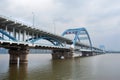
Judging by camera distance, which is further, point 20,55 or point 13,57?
point 13,57

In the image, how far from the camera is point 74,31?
165625 mm

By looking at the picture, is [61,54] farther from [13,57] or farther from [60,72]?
[60,72]

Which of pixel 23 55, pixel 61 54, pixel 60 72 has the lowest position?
pixel 60 72

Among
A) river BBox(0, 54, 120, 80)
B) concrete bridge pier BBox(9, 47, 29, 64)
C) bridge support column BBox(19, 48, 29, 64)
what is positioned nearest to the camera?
river BBox(0, 54, 120, 80)

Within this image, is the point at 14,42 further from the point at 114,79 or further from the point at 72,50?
the point at 72,50

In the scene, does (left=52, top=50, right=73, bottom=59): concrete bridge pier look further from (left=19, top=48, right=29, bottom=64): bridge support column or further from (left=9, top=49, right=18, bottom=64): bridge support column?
(left=19, top=48, right=29, bottom=64): bridge support column

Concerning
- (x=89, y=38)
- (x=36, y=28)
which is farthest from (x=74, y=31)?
(x=36, y=28)

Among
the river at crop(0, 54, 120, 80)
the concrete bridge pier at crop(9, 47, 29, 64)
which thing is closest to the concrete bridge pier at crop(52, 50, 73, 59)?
the concrete bridge pier at crop(9, 47, 29, 64)

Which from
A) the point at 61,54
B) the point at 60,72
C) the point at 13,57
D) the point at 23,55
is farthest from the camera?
the point at 61,54

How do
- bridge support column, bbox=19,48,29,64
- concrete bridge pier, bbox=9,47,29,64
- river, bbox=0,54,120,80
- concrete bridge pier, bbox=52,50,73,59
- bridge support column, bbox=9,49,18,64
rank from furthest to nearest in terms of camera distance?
concrete bridge pier, bbox=52,50,73,59 → bridge support column, bbox=9,49,18,64 → concrete bridge pier, bbox=9,47,29,64 → bridge support column, bbox=19,48,29,64 → river, bbox=0,54,120,80

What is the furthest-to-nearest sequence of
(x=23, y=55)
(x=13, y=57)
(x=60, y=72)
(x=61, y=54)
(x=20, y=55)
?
1. (x=61, y=54)
2. (x=13, y=57)
3. (x=20, y=55)
4. (x=23, y=55)
5. (x=60, y=72)

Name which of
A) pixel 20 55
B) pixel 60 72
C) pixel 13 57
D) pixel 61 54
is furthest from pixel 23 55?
pixel 61 54

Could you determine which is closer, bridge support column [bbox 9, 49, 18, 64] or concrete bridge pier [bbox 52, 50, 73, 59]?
bridge support column [bbox 9, 49, 18, 64]

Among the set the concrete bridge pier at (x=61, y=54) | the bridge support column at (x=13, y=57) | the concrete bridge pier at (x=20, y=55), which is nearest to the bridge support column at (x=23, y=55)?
the concrete bridge pier at (x=20, y=55)
